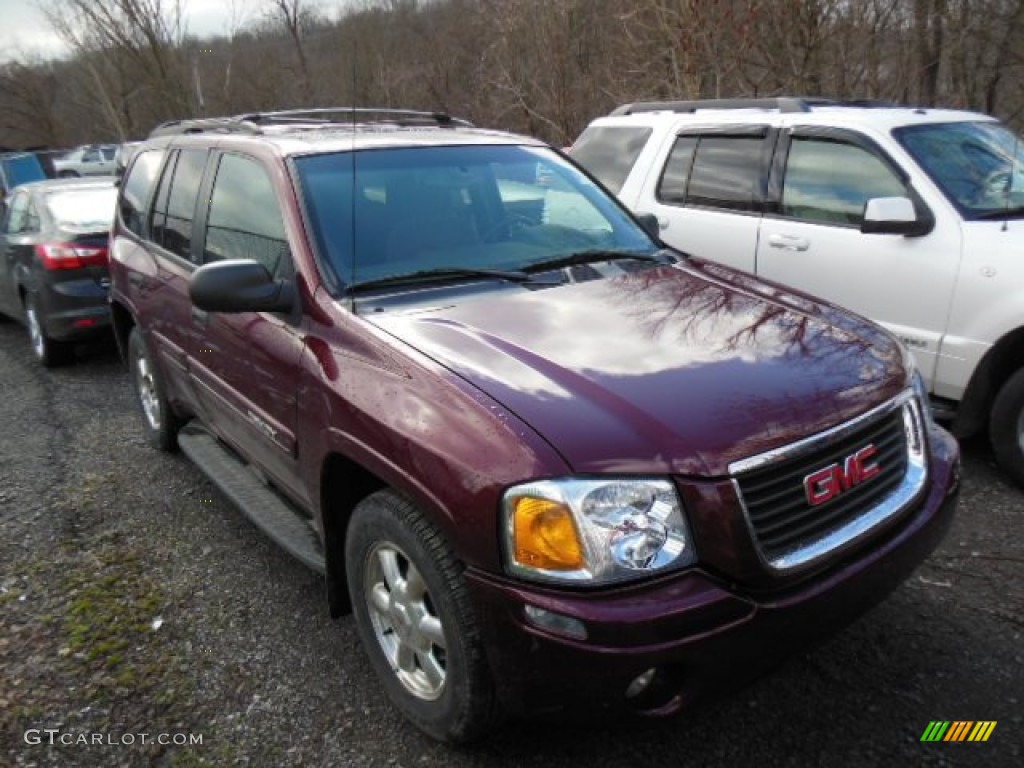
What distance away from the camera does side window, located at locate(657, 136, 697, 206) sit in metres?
5.56

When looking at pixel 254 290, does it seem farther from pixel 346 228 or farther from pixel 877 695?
pixel 877 695

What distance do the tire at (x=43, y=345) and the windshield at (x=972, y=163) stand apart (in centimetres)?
683

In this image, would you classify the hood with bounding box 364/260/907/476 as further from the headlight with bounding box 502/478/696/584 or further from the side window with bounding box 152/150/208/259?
the side window with bounding box 152/150/208/259

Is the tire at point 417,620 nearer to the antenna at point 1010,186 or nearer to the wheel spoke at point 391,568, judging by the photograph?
the wheel spoke at point 391,568

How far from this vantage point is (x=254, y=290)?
2.76m

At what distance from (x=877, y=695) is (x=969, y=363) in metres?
2.13

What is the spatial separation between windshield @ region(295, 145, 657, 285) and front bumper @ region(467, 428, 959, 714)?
140 cm

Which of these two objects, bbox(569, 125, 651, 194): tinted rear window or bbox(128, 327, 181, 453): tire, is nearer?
bbox(128, 327, 181, 453): tire

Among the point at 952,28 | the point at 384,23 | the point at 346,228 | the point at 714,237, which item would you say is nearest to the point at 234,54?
the point at 384,23

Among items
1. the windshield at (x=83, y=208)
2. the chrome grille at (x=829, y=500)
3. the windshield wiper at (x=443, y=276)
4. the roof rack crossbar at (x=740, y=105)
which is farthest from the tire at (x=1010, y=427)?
the windshield at (x=83, y=208)

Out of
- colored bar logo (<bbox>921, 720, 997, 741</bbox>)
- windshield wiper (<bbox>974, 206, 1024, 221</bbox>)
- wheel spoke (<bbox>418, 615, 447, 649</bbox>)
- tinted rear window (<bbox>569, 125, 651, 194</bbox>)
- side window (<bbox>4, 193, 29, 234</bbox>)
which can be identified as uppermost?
tinted rear window (<bbox>569, 125, 651, 194</bbox>)

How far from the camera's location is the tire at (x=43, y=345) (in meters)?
7.10

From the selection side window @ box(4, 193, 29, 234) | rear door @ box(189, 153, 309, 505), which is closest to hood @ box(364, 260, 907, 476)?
rear door @ box(189, 153, 309, 505)

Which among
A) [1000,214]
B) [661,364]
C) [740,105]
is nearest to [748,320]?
[661,364]
